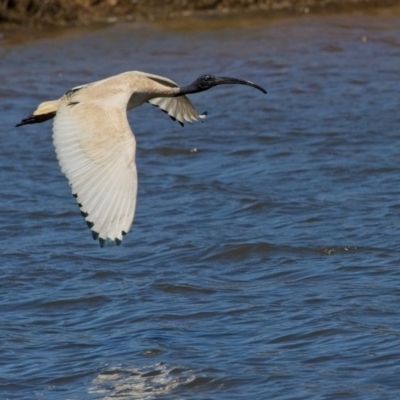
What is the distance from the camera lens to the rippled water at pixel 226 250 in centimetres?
498

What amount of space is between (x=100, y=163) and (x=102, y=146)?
115 mm

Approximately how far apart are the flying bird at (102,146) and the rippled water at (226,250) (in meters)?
0.76

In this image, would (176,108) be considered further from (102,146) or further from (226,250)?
(102,146)

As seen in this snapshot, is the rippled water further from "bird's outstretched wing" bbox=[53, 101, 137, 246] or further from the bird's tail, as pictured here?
the bird's tail

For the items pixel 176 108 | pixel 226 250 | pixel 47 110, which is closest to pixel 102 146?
pixel 47 110

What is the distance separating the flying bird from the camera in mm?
4652

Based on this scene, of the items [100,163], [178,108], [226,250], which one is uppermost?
[100,163]

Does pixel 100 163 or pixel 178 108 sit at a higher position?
pixel 100 163

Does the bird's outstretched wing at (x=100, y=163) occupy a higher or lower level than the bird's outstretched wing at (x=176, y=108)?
higher

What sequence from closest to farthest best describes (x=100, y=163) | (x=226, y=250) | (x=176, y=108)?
1. (x=100, y=163)
2. (x=176, y=108)
3. (x=226, y=250)

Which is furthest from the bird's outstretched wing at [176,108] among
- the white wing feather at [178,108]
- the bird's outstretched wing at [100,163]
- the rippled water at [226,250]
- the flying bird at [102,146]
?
the bird's outstretched wing at [100,163]

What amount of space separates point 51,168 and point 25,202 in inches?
36.6

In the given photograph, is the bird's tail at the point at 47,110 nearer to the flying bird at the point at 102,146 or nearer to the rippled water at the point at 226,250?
the flying bird at the point at 102,146

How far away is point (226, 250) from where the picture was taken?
677cm
